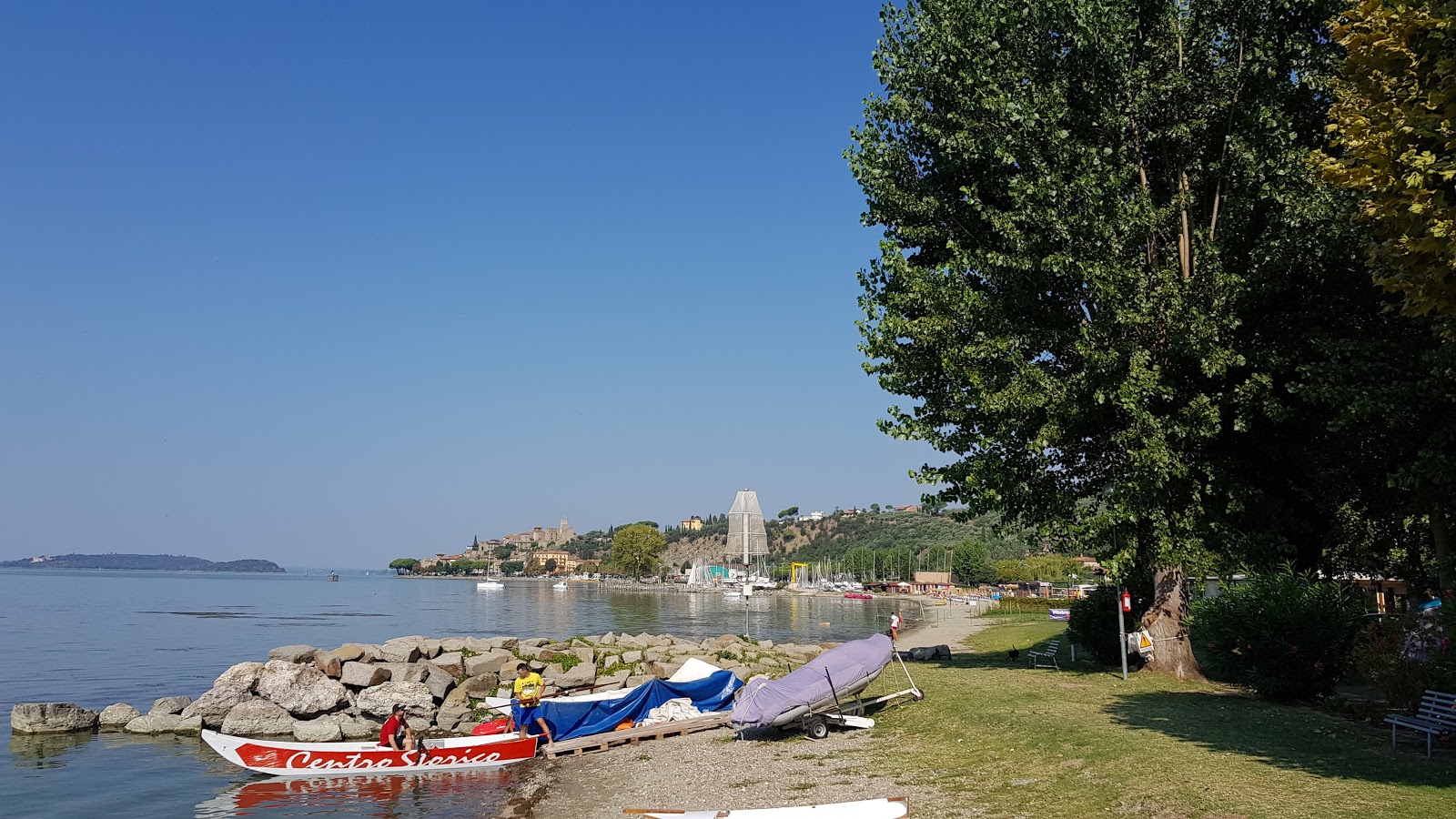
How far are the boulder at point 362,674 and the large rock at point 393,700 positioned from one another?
532mm

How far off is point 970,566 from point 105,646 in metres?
143

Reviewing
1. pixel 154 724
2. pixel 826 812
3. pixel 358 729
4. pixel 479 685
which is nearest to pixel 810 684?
pixel 826 812

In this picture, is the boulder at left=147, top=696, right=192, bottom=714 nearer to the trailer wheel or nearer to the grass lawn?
the trailer wheel

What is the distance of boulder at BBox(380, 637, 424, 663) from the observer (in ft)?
120

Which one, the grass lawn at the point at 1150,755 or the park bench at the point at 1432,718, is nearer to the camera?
the grass lawn at the point at 1150,755

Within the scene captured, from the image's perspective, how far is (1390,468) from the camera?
24219 millimetres

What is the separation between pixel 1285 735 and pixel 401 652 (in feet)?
102

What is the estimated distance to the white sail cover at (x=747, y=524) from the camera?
548 feet

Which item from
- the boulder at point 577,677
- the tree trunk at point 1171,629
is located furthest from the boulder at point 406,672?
the tree trunk at point 1171,629

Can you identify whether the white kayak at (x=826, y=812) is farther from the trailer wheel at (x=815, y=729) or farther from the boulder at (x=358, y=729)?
the boulder at (x=358, y=729)

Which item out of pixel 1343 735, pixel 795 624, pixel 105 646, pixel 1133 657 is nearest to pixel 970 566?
pixel 795 624

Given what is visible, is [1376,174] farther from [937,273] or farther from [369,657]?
[369,657]

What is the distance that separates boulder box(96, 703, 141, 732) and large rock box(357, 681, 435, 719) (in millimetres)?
7577

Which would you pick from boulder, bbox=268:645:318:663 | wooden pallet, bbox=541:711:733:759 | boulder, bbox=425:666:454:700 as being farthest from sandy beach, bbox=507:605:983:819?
boulder, bbox=268:645:318:663
